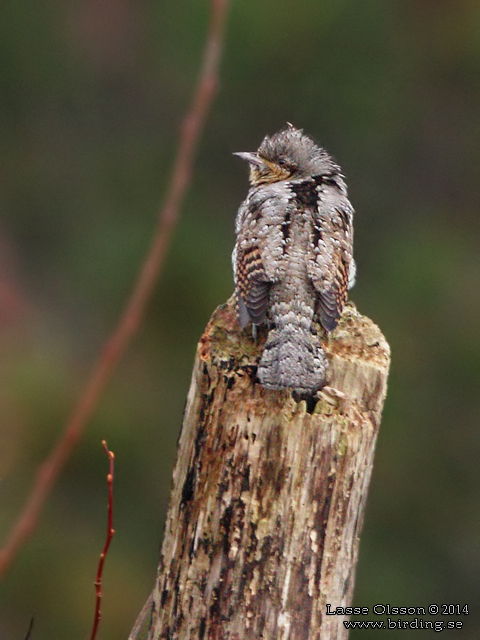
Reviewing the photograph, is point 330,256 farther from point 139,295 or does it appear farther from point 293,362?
point 139,295

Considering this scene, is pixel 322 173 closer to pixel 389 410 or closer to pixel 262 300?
pixel 262 300

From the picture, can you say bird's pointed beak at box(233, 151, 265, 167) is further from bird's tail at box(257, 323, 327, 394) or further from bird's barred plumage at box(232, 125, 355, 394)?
bird's tail at box(257, 323, 327, 394)

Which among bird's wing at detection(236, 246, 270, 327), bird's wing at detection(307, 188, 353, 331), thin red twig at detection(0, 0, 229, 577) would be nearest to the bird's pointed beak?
bird's wing at detection(307, 188, 353, 331)

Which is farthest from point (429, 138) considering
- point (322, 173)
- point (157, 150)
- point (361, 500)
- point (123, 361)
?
point (361, 500)

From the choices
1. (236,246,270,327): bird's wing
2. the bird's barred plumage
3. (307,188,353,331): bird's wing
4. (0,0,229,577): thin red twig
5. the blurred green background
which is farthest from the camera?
the blurred green background

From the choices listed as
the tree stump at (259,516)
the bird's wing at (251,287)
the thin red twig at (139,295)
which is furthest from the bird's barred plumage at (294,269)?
the thin red twig at (139,295)

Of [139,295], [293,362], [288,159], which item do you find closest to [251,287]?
[293,362]
